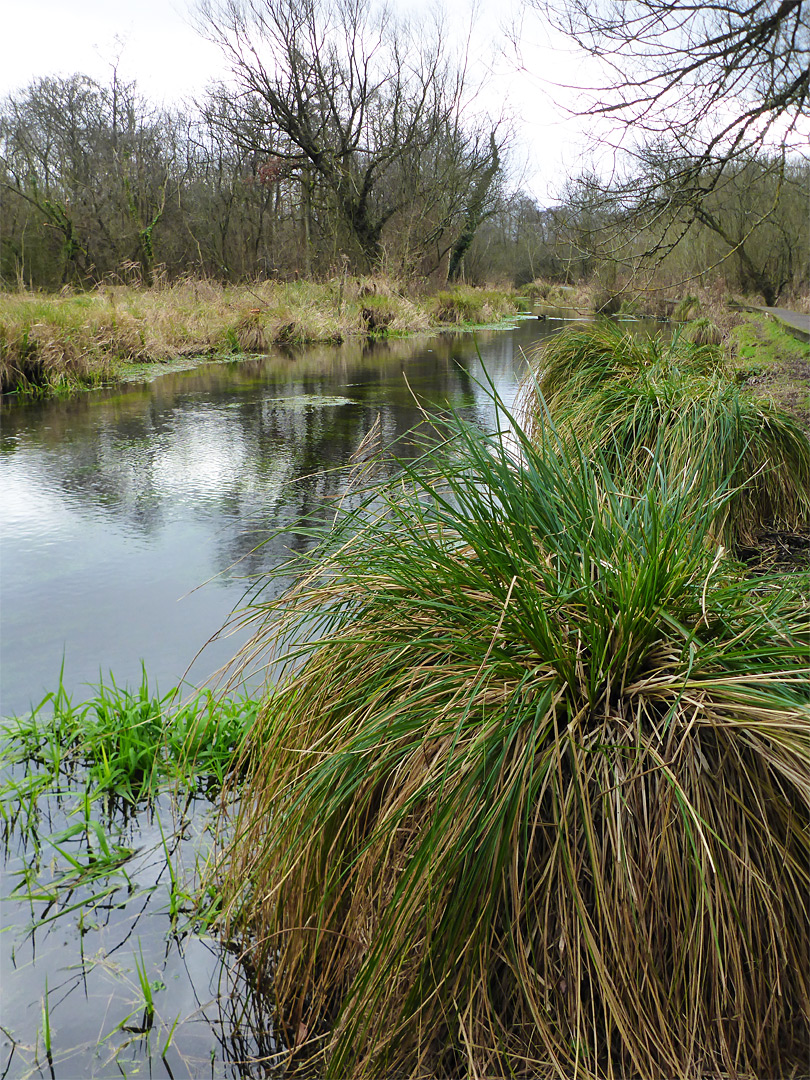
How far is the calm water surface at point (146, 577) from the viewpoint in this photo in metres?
1.60

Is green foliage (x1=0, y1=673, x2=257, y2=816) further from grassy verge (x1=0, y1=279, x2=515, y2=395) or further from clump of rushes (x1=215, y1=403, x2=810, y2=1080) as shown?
grassy verge (x1=0, y1=279, x2=515, y2=395)

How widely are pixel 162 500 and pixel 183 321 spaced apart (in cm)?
889

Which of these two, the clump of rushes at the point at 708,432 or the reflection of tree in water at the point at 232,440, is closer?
the clump of rushes at the point at 708,432

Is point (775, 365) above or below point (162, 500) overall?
above

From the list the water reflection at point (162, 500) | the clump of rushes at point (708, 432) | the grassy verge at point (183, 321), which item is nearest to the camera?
the water reflection at point (162, 500)

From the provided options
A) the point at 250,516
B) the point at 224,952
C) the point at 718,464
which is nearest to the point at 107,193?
the point at 250,516

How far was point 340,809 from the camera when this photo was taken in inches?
59.9

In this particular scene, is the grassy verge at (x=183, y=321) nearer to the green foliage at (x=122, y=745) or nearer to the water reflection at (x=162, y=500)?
the water reflection at (x=162, y=500)

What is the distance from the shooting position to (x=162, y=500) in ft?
18.0

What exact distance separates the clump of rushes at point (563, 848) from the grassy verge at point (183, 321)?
30.5ft

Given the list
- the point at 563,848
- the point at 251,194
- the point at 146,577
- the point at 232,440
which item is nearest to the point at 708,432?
the point at 563,848

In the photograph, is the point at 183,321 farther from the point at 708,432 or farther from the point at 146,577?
the point at 708,432

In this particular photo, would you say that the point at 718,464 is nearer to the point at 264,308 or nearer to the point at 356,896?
the point at 356,896

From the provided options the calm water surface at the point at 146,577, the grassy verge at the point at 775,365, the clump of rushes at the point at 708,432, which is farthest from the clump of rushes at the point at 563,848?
the grassy verge at the point at 775,365
